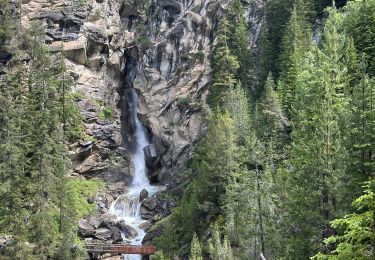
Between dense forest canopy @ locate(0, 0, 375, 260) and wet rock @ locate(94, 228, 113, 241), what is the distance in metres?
2.66

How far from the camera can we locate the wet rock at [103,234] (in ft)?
159

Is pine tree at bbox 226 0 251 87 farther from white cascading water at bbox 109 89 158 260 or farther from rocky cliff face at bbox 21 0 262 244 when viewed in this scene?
white cascading water at bbox 109 89 158 260

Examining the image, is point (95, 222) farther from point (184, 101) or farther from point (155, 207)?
point (184, 101)

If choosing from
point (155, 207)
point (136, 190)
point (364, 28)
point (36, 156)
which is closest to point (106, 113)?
point (136, 190)

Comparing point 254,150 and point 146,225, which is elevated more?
point 254,150

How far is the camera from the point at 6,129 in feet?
142

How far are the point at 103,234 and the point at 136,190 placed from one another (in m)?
14.8

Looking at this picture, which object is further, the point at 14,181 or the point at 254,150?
the point at 14,181

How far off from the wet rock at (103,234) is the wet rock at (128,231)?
8.14 feet

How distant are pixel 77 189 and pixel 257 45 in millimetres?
33932

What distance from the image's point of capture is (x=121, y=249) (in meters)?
45.0

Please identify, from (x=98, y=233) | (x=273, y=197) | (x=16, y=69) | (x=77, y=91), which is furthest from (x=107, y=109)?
(x=273, y=197)

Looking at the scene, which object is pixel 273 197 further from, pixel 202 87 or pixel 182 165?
pixel 202 87

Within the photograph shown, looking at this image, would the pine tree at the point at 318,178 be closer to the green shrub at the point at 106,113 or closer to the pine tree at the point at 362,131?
the pine tree at the point at 362,131
